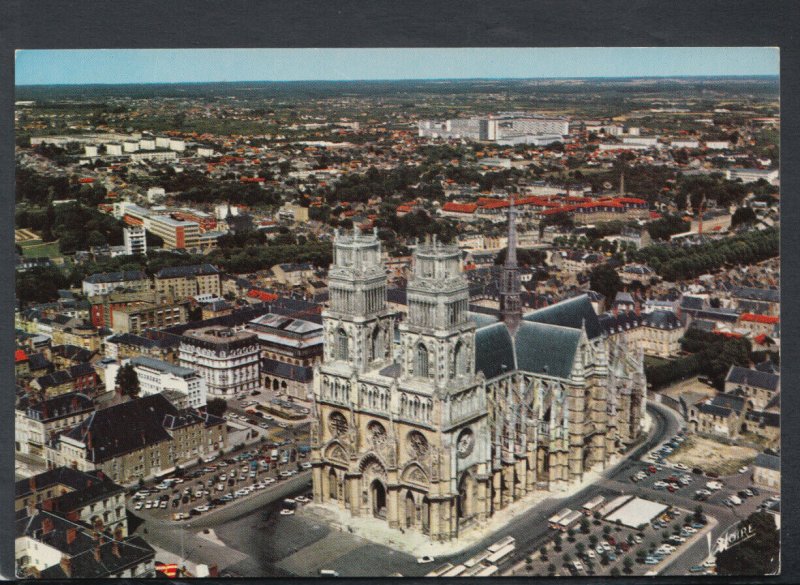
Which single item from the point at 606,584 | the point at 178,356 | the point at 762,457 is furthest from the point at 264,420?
the point at 762,457

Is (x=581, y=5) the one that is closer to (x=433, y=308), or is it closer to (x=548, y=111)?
(x=548, y=111)

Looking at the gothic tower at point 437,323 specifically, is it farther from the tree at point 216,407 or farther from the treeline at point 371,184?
the tree at point 216,407

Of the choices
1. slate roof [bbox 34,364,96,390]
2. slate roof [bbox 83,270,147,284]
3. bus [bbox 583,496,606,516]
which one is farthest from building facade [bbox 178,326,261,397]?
bus [bbox 583,496,606,516]

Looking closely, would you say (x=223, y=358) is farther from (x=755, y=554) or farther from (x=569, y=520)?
(x=755, y=554)

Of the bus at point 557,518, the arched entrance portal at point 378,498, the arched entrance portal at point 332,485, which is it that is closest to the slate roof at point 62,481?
the arched entrance portal at point 332,485

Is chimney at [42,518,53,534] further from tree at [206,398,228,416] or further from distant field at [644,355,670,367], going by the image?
distant field at [644,355,670,367]

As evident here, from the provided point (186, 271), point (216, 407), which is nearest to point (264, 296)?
point (186, 271)
